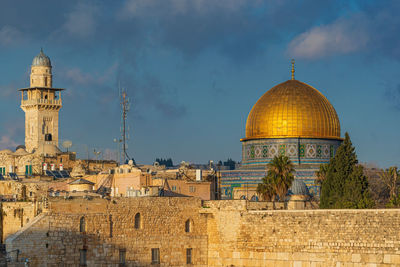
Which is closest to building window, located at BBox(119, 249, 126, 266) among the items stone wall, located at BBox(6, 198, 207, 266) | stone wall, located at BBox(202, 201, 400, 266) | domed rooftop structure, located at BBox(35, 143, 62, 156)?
stone wall, located at BBox(6, 198, 207, 266)

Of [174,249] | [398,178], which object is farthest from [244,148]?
[174,249]

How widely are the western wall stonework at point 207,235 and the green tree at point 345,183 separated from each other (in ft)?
13.2

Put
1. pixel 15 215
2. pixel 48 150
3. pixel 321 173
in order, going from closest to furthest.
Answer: pixel 15 215
pixel 321 173
pixel 48 150

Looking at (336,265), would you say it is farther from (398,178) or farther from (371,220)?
(398,178)

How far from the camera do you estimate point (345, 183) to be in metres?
39.2

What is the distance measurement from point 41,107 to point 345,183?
28.3m

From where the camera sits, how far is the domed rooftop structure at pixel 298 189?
149 ft

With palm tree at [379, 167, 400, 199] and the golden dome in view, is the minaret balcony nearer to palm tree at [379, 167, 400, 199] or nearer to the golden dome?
the golden dome

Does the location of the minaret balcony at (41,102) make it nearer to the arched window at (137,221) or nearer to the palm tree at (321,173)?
the palm tree at (321,173)

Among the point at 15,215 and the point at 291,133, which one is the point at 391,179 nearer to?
the point at 291,133

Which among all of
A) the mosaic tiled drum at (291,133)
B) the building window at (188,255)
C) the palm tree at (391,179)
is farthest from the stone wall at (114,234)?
the mosaic tiled drum at (291,133)

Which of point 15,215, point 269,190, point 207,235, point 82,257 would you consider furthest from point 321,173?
point 15,215

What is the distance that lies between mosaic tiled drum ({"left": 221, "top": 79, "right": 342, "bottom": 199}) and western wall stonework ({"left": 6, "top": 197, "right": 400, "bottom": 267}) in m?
13.7

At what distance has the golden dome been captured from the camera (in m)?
50.5
